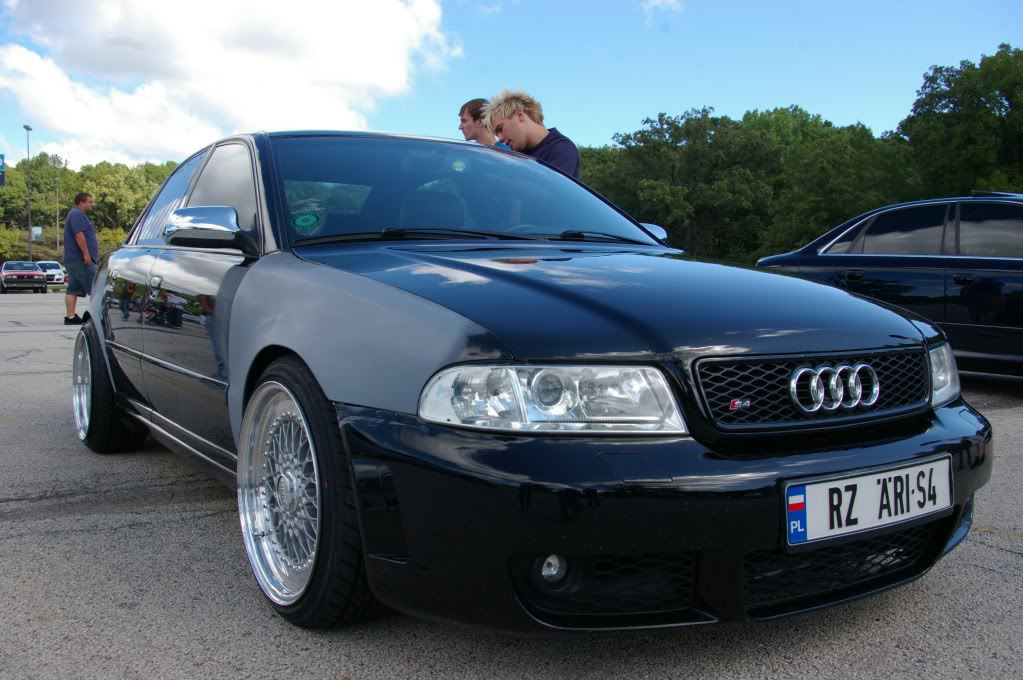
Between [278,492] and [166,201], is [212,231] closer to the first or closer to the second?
[278,492]

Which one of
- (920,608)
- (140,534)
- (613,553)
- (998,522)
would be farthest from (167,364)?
(998,522)

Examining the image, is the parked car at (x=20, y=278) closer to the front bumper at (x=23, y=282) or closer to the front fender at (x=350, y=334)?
the front bumper at (x=23, y=282)

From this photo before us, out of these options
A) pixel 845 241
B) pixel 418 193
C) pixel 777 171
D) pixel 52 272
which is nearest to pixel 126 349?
pixel 418 193

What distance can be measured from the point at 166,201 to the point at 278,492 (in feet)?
7.25

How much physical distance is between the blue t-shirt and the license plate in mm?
10949

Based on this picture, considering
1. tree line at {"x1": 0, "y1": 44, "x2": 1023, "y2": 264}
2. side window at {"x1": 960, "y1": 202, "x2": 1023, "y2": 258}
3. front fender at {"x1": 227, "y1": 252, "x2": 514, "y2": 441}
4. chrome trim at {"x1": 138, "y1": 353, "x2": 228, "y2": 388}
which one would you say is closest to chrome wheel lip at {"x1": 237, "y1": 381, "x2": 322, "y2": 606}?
front fender at {"x1": 227, "y1": 252, "x2": 514, "y2": 441}

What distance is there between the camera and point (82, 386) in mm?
4547

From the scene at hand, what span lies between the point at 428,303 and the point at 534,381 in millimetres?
340

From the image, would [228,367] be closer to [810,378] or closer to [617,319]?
[617,319]

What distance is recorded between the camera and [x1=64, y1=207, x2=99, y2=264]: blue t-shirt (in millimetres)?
11266

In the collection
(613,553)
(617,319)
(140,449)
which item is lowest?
(140,449)

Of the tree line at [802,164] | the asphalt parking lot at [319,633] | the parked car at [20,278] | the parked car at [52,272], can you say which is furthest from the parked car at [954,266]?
the parked car at [52,272]

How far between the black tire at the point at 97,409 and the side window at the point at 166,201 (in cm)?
58

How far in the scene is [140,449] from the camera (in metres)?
Result: 4.46
